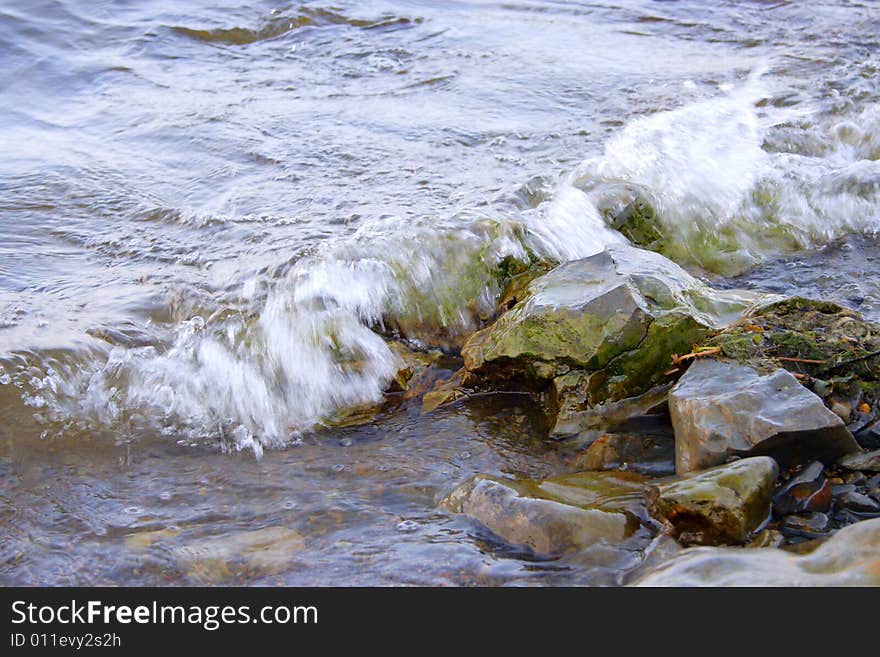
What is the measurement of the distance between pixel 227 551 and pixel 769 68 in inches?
273

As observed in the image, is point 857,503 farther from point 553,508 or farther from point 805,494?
point 553,508

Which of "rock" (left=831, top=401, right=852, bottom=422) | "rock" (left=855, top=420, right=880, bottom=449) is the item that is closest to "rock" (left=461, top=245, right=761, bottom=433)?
"rock" (left=831, top=401, right=852, bottom=422)

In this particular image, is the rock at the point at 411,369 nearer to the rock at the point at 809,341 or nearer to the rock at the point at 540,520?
the rock at the point at 540,520

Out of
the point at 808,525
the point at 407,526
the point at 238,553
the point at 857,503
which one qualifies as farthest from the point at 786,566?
the point at 238,553

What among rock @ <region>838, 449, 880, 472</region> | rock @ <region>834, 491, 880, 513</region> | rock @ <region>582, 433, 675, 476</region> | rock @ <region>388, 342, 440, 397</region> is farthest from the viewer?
rock @ <region>388, 342, 440, 397</region>

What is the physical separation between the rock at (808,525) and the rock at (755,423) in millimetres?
208

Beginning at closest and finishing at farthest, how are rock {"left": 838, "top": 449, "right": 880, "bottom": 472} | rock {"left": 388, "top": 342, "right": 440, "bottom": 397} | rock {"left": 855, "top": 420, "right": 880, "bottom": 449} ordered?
rock {"left": 838, "top": 449, "right": 880, "bottom": 472} → rock {"left": 855, "top": 420, "right": 880, "bottom": 449} → rock {"left": 388, "top": 342, "right": 440, "bottom": 397}

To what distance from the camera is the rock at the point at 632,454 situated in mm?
3223

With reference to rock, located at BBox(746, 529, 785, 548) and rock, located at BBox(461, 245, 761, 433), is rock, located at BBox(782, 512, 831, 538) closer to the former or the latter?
rock, located at BBox(746, 529, 785, 548)

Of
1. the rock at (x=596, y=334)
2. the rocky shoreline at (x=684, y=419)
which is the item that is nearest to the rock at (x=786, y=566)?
the rocky shoreline at (x=684, y=419)

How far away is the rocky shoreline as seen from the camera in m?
2.68

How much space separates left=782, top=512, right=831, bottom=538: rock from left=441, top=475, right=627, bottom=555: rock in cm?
50

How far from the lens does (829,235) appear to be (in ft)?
17.0
